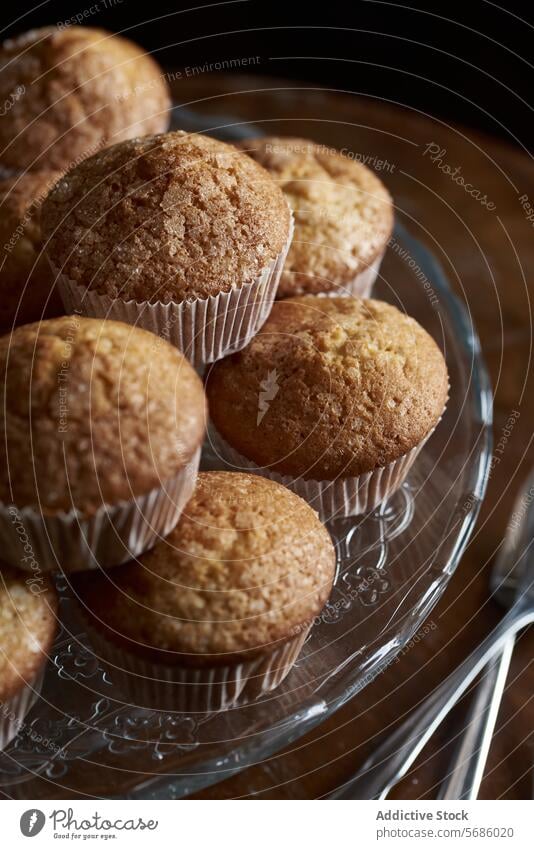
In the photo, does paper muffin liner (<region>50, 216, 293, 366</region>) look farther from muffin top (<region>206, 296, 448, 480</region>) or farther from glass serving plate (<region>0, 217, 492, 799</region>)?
glass serving plate (<region>0, 217, 492, 799</region>)

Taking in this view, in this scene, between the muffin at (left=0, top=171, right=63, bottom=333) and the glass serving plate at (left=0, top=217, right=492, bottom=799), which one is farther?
the muffin at (left=0, top=171, right=63, bottom=333)

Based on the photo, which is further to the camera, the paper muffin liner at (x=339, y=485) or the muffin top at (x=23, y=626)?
the paper muffin liner at (x=339, y=485)

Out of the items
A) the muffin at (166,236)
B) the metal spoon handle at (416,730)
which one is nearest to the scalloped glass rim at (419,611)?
the metal spoon handle at (416,730)

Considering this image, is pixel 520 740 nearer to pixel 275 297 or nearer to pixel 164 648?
pixel 164 648

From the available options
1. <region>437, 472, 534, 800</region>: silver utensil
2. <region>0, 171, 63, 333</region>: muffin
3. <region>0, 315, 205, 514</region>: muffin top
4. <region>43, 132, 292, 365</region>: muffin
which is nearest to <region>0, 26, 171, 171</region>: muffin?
<region>0, 171, 63, 333</region>: muffin

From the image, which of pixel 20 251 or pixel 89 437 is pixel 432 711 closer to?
pixel 89 437
